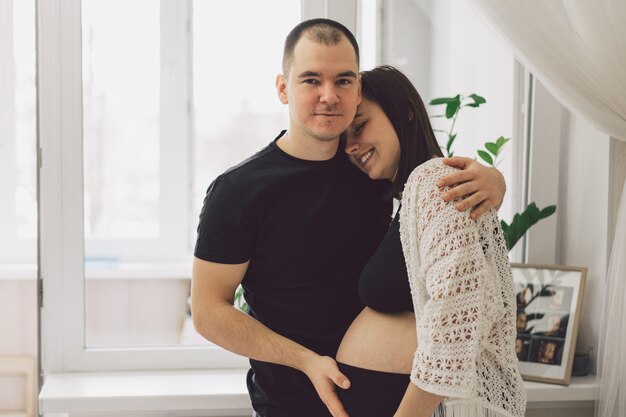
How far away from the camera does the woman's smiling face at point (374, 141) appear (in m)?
1.46

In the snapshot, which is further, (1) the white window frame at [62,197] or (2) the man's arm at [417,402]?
(1) the white window frame at [62,197]

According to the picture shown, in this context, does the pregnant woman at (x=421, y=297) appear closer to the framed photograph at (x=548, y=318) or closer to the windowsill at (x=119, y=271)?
the framed photograph at (x=548, y=318)

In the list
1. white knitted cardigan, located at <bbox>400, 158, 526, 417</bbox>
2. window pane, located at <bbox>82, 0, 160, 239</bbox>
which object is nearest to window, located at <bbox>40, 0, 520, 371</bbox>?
window pane, located at <bbox>82, 0, 160, 239</bbox>

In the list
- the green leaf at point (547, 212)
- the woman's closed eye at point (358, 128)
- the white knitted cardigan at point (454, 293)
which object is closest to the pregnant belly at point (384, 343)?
the white knitted cardigan at point (454, 293)

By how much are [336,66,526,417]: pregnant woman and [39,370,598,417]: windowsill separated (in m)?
0.58

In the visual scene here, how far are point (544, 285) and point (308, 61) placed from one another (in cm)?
104

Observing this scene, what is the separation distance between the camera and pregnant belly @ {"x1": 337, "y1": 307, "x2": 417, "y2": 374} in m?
1.36

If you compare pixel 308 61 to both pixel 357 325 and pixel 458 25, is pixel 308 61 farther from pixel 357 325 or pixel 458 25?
pixel 458 25

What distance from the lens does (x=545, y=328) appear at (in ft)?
6.61

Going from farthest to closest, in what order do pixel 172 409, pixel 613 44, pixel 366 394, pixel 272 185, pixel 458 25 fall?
pixel 458 25 → pixel 172 409 → pixel 613 44 → pixel 272 185 → pixel 366 394

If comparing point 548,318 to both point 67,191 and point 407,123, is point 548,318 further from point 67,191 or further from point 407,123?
point 67,191

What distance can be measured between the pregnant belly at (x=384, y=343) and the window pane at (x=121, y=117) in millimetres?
934

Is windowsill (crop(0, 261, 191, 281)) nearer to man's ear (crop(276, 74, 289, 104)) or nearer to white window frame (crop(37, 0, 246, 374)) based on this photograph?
white window frame (crop(37, 0, 246, 374))

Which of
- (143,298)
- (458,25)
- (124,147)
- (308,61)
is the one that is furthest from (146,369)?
(458,25)
